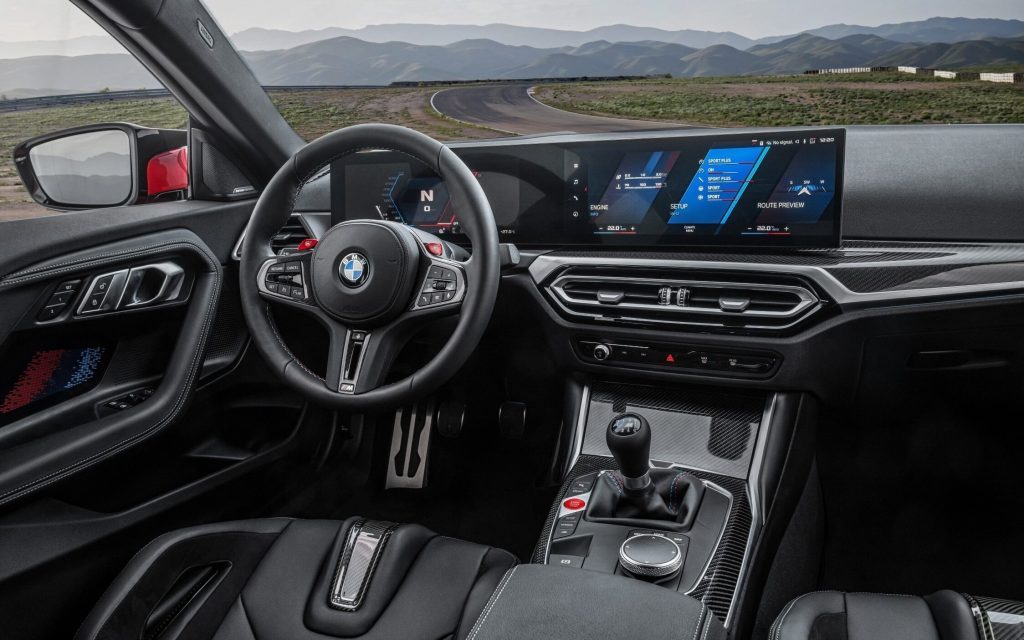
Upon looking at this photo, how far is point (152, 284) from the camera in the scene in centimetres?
197

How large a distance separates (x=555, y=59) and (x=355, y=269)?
0.94 m

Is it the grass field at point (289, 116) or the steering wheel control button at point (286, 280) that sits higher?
the grass field at point (289, 116)

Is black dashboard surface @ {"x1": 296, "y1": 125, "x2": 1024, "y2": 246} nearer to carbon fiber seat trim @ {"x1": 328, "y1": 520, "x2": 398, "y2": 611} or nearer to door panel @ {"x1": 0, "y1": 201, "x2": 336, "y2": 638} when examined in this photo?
door panel @ {"x1": 0, "y1": 201, "x2": 336, "y2": 638}

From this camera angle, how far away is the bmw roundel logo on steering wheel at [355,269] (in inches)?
69.6

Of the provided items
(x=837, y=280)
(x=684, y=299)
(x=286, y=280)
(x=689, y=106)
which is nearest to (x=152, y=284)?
(x=286, y=280)

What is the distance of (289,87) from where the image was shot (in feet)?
8.20

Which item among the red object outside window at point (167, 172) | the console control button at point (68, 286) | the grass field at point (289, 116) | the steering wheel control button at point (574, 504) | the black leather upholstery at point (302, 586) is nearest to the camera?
the black leather upholstery at point (302, 586)

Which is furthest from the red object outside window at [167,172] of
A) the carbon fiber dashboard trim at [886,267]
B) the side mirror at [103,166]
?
the carbon fiber dashboard trim at [886,267]

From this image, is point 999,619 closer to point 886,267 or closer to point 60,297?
point 886,267

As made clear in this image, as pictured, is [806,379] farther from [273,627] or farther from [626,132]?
Answer: [273,627]

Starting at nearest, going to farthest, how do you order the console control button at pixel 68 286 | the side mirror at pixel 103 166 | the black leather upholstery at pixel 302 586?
the black leather upholstery at pixel 302 586 < the console control button at pixel 68 286 < the side mirror at pixel 103 166

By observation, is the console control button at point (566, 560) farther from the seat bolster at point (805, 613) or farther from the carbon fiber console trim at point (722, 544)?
the seat bolster at point (805, 613)

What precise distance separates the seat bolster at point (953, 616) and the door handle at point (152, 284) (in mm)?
1796

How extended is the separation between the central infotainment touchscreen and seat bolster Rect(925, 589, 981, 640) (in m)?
0.90
